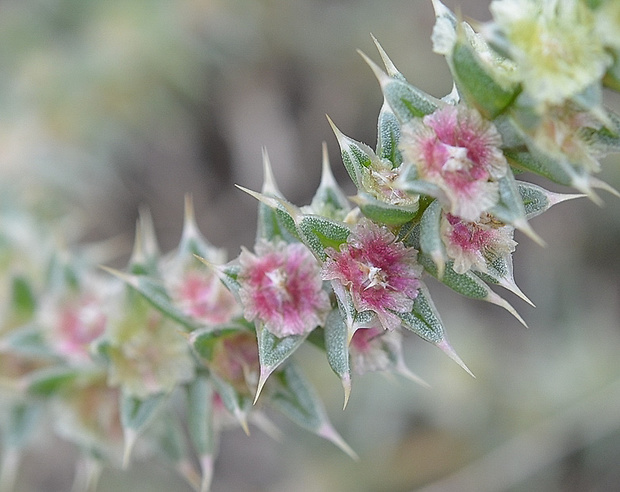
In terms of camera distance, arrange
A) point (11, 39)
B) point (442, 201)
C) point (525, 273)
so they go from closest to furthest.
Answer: point (442, 201)
point (11, 39)
point (525, 273)

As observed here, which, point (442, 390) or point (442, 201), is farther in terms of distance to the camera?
point (442, 390)

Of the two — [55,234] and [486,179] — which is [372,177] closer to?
[486,179]

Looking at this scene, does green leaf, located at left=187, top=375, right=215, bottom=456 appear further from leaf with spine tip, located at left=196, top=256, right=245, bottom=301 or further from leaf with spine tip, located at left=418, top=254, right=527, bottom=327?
leaf with spine tip, located at left=418, top=254, right=527, bottom=327

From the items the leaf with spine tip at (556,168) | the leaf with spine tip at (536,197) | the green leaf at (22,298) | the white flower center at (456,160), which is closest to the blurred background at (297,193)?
the green leaf at (22,298)

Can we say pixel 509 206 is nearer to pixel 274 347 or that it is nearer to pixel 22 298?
pixel 274 347

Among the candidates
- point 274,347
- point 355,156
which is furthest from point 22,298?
point 355,156

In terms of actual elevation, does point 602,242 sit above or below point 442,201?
below

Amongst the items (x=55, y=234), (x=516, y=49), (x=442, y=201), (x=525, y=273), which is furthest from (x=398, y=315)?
(x=525, y=273)

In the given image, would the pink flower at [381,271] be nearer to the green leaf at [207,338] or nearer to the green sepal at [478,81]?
the green sepal at [478,81]
